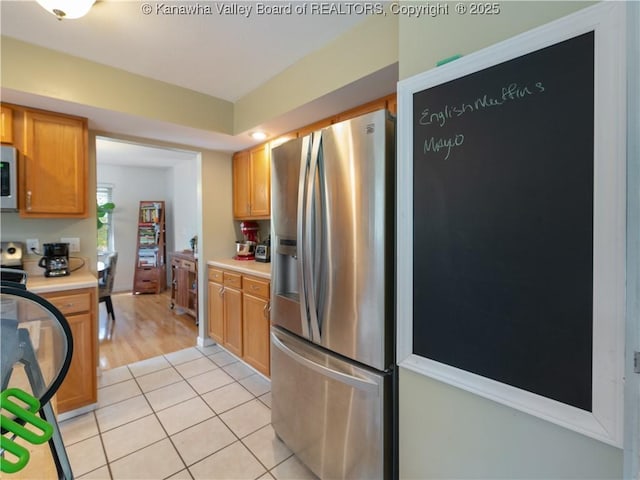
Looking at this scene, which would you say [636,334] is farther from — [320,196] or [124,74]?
[124,74]

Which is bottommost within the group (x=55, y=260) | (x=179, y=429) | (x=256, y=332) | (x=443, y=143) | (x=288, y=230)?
(x=179, y=429)

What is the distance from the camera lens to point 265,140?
112 inches

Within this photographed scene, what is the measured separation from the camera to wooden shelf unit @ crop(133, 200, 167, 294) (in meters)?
5.44

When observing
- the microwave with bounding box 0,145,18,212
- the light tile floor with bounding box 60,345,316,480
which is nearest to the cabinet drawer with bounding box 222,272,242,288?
the light tile floor with bounding box 60,345,316,480

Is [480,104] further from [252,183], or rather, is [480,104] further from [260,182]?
[252,183]

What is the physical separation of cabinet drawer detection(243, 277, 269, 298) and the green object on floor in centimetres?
167

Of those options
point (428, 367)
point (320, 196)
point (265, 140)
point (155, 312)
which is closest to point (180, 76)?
point (265, 140)

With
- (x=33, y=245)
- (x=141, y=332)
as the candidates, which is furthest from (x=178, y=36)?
(x=141, y=332)

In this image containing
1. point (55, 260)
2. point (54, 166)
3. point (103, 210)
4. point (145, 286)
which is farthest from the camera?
point (145, 286)

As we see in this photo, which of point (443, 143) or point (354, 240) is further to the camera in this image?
point (354, 240)

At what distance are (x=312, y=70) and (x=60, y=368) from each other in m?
1.91

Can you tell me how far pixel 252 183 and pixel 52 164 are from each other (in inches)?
60.3

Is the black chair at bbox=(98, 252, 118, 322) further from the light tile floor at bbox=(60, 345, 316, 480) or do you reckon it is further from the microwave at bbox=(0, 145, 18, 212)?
the microwave at bbox=(0, 145, 18, 212)

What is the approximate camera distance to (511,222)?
0.87 m
